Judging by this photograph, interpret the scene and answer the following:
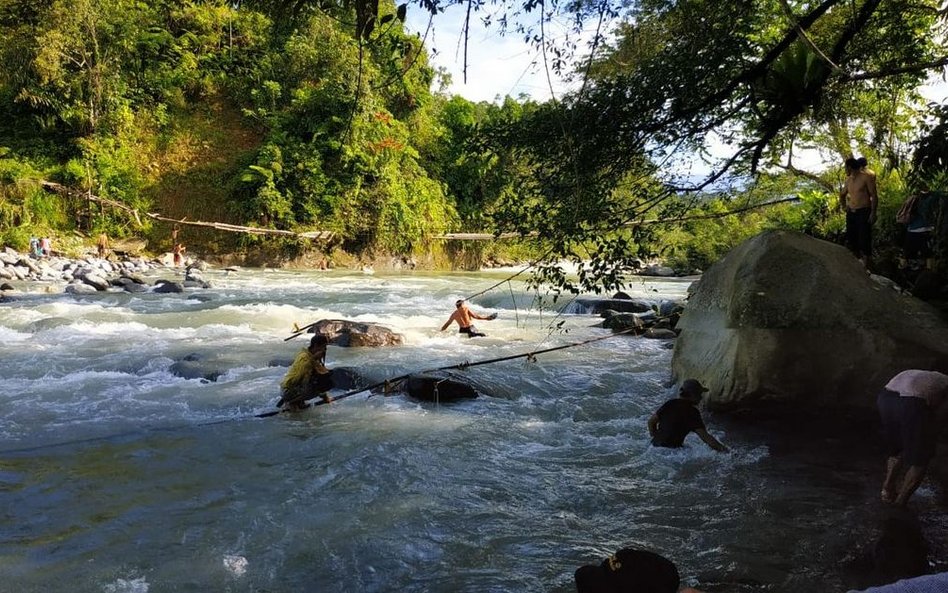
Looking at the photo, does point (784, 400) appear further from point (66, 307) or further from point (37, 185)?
point (37, 185)

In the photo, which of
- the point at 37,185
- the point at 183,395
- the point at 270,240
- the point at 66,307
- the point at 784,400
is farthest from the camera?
the point at 270,240

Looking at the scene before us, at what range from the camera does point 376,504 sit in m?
4.63

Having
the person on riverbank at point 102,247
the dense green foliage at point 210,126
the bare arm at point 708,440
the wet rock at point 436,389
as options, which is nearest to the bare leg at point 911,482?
the bare arm at point 708,440

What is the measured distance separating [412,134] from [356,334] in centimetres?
2234

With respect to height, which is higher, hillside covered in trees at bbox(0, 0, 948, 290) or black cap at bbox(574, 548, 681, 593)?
hillside covered in trees at bbox(0, 0, 948, 290)

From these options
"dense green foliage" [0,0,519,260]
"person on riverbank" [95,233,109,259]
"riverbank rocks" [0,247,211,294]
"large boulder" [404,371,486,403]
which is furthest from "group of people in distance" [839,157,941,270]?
"person on riverbank" [95,233,109,259]

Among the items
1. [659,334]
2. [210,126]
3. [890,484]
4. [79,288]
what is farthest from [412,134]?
[890,484]

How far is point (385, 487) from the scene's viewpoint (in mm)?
4961

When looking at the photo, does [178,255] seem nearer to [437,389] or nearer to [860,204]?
[437,389]

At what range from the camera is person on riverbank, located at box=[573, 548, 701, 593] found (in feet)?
9.11

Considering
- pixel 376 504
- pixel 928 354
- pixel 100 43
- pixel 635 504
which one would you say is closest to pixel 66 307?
pixel 376 504

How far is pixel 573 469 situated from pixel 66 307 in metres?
12.0

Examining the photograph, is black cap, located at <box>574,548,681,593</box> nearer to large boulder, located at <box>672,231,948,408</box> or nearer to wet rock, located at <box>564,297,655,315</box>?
large boulder, located at <box>672,231,948,408</box>

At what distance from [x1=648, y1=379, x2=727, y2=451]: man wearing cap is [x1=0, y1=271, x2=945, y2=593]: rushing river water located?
186mm
